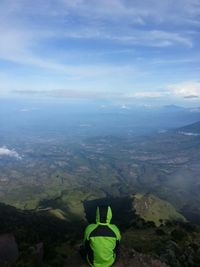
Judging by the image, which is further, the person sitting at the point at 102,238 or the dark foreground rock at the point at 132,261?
the dark foreground rock at the point at 132,261

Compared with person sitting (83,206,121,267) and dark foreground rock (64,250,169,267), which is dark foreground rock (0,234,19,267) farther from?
person sitting (83,206,121,267)

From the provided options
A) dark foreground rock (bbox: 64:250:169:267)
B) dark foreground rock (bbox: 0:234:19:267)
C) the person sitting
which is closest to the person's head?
the person sitting

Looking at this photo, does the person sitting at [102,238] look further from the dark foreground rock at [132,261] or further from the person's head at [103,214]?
the dark foreground rock at [132,261]

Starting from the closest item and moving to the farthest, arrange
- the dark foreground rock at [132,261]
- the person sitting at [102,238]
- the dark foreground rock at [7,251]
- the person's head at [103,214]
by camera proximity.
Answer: the person's head at [103,214] → the person sitting at [102,238] → the dark foreground rock at [132,261] → the dark foreground rock at [7,251]

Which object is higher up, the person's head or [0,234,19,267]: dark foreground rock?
the person's head

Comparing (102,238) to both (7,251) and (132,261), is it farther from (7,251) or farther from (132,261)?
(7,251)

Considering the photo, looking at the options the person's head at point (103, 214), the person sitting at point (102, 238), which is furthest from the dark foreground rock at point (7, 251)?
the person's head at point (103, 214)

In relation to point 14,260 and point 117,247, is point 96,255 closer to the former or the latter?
point 117,247

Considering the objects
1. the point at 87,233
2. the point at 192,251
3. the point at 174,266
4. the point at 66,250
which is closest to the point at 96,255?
the point at 87,233
